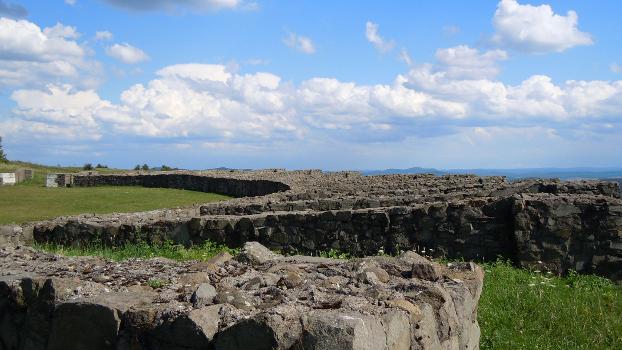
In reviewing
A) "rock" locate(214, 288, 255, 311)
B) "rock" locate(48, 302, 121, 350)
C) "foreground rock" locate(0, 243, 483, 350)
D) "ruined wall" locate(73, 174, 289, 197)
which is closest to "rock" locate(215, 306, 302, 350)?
"foreground rock" locate(0, 243, 483, 350)

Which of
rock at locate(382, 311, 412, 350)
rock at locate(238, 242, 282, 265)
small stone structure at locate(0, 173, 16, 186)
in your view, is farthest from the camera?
small stone structure at locate(0, 173, 16, 186)

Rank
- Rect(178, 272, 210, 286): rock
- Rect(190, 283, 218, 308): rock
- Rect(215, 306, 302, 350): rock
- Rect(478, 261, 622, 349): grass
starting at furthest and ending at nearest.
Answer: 1. Rect(478, 261, 622, 349): grass
2. Rect(178, 272, 210, 286): rock
3. Rect(190, 283, 218, 308): rock
4. Rect(215, 306, 302, 350): rock

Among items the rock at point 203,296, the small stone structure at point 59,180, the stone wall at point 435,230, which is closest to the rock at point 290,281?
the rock at point 203,296

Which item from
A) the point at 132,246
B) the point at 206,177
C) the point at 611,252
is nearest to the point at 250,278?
the point at 132,246

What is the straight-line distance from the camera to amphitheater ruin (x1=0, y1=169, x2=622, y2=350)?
393 cm

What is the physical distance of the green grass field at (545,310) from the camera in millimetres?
7188

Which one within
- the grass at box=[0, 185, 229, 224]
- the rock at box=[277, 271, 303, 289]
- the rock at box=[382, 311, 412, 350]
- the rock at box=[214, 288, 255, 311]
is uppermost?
the rock at box=[277, 271, 303, 289]


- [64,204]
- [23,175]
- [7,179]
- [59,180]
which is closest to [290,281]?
[64,204]

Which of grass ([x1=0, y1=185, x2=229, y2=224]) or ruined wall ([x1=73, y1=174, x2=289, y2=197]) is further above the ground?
ruined wall ([x1=73, y1=174, x2=289, y2=197])

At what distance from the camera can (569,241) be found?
1020 cm

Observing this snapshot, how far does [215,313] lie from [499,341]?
13.6 ft

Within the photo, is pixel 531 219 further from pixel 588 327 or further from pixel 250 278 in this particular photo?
pixel 250 278

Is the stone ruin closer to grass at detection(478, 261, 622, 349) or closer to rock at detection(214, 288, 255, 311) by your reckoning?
grass at detection(478, 261, 622, 349)

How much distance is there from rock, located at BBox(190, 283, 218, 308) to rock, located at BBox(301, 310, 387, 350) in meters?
0.95
